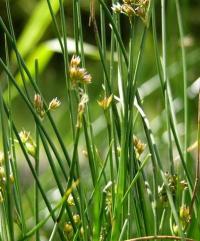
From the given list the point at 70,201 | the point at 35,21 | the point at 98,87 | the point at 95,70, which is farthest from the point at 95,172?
the point at 95,70

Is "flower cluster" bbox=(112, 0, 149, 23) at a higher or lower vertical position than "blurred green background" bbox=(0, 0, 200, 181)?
lower

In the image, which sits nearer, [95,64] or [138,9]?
[138,9]

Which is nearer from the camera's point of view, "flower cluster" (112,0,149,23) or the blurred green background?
"flower cluster" (112,0,149,23)

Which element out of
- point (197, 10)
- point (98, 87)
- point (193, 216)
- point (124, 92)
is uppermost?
point (197, 10)

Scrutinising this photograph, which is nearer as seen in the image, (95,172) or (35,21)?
(95,172)

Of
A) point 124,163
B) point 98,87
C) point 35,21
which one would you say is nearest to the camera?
point 124,163

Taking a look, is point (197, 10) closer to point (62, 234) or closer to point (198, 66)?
point (198, 66)

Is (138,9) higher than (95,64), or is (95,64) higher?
(95,64)

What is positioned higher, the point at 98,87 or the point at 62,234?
the point at 98,87

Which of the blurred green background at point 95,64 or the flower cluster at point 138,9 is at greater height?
the blurred green background at point 95,64

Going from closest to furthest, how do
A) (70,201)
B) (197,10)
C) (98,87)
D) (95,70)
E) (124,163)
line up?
(124,163) → (70,201) → (98,87) → (95,70) → (197,10)

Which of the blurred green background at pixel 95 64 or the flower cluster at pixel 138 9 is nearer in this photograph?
the flower cluster at pixel 138 9
